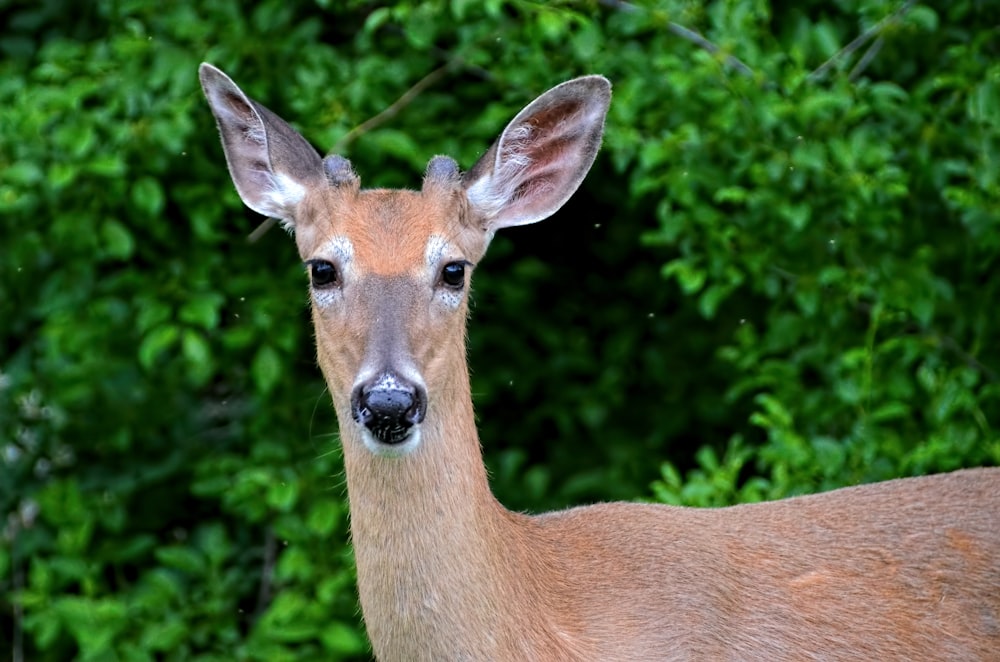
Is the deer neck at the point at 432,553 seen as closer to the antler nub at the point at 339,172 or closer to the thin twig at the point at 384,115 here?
the antler nub at the point at 339,172

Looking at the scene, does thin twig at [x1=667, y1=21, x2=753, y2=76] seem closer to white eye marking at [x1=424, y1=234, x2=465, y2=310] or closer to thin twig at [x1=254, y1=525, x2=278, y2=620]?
white eye marking at [x1=424, y1=234, x2=465, y2=310]

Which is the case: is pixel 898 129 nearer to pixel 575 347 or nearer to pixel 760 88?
pixel 760 88

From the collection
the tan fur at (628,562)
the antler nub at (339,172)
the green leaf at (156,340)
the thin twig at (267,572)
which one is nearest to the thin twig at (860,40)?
the tan fur at (628,562)

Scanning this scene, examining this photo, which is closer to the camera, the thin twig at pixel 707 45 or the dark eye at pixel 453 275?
the dark eye at pixel 453 275

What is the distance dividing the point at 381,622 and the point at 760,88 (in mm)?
2401

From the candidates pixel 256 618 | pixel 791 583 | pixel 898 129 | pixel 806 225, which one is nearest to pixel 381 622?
pixel 791 583

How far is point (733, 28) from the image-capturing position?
5.54 m

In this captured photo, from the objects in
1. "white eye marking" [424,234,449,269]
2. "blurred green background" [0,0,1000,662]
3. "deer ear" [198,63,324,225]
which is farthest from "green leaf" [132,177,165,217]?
"white eye marking" [424,234,449,269]

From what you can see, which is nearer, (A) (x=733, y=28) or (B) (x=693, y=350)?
(A) (x=733, y=28)

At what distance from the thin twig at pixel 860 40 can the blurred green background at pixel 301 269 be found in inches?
0.4

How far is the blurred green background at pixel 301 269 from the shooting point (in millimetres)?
5520

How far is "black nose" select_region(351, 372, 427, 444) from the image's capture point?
151 inches

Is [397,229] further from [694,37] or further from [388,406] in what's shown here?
[694,37]

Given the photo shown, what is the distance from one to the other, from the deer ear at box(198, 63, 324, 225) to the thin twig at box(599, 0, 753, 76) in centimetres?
150
